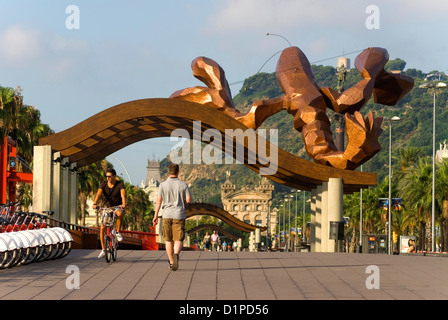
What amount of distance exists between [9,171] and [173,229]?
103 ft

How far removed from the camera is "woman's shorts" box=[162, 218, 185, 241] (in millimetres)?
15130

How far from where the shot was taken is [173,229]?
15211mm

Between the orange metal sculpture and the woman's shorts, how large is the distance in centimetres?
1617

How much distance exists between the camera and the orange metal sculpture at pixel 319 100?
30.9m

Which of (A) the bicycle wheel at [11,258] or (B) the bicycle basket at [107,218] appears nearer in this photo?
(A) the bicycle wheel at [11,258]

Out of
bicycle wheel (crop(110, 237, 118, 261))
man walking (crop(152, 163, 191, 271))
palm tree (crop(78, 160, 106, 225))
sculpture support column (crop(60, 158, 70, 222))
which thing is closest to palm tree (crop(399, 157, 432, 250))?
palm tree (crop(78, 160, 106, 225))

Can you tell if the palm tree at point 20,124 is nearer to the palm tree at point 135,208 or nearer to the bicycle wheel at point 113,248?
the bicycle wheel at point 113,248

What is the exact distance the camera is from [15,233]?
15.9m

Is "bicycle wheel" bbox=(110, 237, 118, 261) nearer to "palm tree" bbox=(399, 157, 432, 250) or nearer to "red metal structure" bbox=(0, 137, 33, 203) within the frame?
"red metal structure" bbox=(0, 137, 33, 203)

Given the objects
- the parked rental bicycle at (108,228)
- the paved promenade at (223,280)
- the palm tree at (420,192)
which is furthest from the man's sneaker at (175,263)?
the palm tree at (420,192)

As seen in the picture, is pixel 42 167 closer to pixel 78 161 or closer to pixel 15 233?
pixel 78 161

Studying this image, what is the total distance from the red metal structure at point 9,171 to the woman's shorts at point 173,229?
26337 millimetres

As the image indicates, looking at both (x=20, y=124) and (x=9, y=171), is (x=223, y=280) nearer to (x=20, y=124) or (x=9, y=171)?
(x=9, y=171)

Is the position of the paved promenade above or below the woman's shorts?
below
